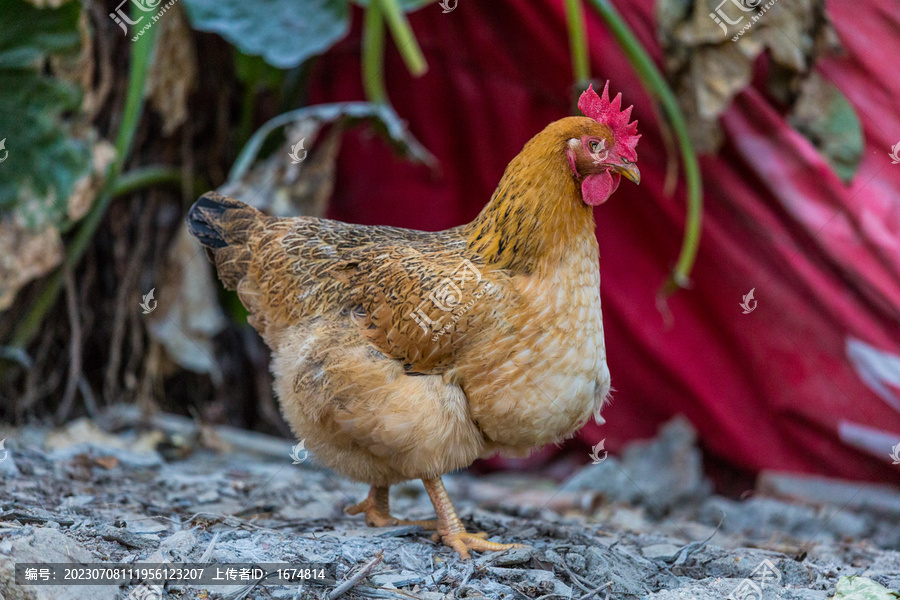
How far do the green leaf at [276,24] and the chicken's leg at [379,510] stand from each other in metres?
2.13

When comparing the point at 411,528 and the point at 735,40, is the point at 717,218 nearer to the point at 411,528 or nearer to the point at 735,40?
the point at 735,40

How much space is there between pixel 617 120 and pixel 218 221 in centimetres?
172

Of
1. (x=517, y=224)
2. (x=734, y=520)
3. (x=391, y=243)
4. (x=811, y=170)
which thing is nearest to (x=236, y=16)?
(x=391, y=243)

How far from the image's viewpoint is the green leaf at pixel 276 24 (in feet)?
12.2

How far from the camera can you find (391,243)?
2.78 m

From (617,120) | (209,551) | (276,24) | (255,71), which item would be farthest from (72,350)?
(617,120)

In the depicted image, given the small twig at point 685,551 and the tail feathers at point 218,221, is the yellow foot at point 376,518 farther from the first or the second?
the tail feathers at point 218,221

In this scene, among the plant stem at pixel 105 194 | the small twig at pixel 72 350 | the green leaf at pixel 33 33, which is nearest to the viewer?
the green leaf at pixel 33 33

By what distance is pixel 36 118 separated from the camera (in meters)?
3.70

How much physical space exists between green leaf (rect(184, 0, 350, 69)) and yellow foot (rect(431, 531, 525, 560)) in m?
2.42

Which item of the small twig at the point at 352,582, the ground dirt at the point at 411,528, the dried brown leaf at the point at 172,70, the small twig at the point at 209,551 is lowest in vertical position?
the ground dirt at the point at 411,528

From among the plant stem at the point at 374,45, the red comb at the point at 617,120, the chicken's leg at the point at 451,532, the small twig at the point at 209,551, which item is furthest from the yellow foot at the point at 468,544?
the plant stem at the point at 374,45

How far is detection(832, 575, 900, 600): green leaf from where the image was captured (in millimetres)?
2248

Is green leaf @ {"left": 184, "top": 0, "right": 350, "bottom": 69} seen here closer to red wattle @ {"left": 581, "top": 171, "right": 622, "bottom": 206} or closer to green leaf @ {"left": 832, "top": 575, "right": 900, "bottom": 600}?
red wattle @ {"left": 581, "top": 171, "right": 622, "bottom": 206}
